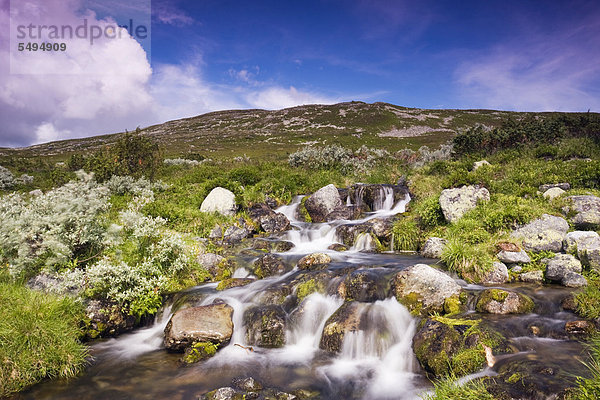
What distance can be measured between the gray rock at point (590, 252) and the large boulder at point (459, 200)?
3.93m

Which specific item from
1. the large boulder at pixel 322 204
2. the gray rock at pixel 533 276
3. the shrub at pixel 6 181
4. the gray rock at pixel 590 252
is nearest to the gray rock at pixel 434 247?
the gray rock at pixel 533 276

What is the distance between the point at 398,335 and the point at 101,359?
6.55 meters

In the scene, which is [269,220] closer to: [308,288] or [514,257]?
[308,288]

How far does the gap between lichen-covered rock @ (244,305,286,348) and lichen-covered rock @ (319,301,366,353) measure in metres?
1.06

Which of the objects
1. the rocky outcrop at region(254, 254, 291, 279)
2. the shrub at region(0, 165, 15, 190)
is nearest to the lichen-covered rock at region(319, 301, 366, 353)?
the rocky outcrop at region(254, 254, 291, 279)

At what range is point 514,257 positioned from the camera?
907cm

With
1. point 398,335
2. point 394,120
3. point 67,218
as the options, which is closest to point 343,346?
point 398,335

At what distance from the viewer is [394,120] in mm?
85375

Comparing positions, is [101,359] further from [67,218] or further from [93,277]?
[67,218]

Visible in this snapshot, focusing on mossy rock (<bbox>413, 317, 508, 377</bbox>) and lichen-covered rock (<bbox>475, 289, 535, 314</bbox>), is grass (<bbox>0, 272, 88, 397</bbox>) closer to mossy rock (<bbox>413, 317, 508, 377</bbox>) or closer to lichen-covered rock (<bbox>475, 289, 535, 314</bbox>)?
mossy rock (<bbox>413, 317, 508, 377</bbox>)

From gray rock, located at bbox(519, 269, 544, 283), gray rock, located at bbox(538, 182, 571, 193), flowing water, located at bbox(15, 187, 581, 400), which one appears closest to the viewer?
flowing water, located at bbox(15, 187, 581, 400)

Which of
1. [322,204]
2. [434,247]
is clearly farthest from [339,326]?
[322,204]

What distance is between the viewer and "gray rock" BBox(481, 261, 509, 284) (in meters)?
8.64

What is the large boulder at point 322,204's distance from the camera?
1709 cm
